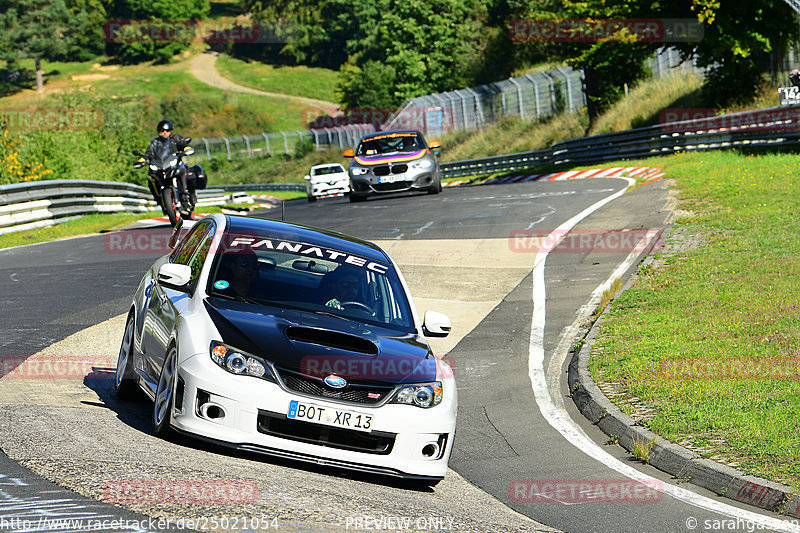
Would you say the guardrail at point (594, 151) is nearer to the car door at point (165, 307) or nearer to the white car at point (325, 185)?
the white car at point (325, 185)

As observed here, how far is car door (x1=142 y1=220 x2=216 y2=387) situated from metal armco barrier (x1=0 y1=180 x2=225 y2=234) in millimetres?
15768

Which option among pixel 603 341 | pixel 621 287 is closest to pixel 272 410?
pixel 603 341

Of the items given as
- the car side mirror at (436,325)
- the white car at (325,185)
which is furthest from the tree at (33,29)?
the car side mirror at (436,325)

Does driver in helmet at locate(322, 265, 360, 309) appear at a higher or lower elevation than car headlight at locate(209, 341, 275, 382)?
higher

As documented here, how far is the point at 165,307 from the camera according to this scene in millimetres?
7586

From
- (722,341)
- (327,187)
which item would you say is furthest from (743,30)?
(722,341)

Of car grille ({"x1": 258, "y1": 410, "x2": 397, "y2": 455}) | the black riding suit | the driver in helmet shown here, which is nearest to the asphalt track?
car grille ({"x1": 258, "y1": 410, "x2": 397, "y2": 455})

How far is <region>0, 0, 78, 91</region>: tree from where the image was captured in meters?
125

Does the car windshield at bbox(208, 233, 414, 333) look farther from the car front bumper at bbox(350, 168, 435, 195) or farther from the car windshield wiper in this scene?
the car front bumper at bbox(350, 168, 435, 195)

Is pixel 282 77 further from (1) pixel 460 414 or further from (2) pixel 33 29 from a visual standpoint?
(1) pixel 460 414

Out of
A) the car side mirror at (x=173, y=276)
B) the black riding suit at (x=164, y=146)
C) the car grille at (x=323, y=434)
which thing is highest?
the black riding suit at (x=164, y=146)

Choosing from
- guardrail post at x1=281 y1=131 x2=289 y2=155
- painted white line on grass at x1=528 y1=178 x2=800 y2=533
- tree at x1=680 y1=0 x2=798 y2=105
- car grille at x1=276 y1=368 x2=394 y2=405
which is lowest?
guardrail post at x1=281 y1=131 x2=289 y2=155

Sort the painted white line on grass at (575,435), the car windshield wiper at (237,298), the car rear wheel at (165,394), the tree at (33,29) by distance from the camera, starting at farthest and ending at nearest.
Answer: the tree at (33,29)
the car windshield wiper at (237,298)
the car rear wheel at (165,394)
the painted white line on grass at (575,435)

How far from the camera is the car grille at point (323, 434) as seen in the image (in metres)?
6.45
